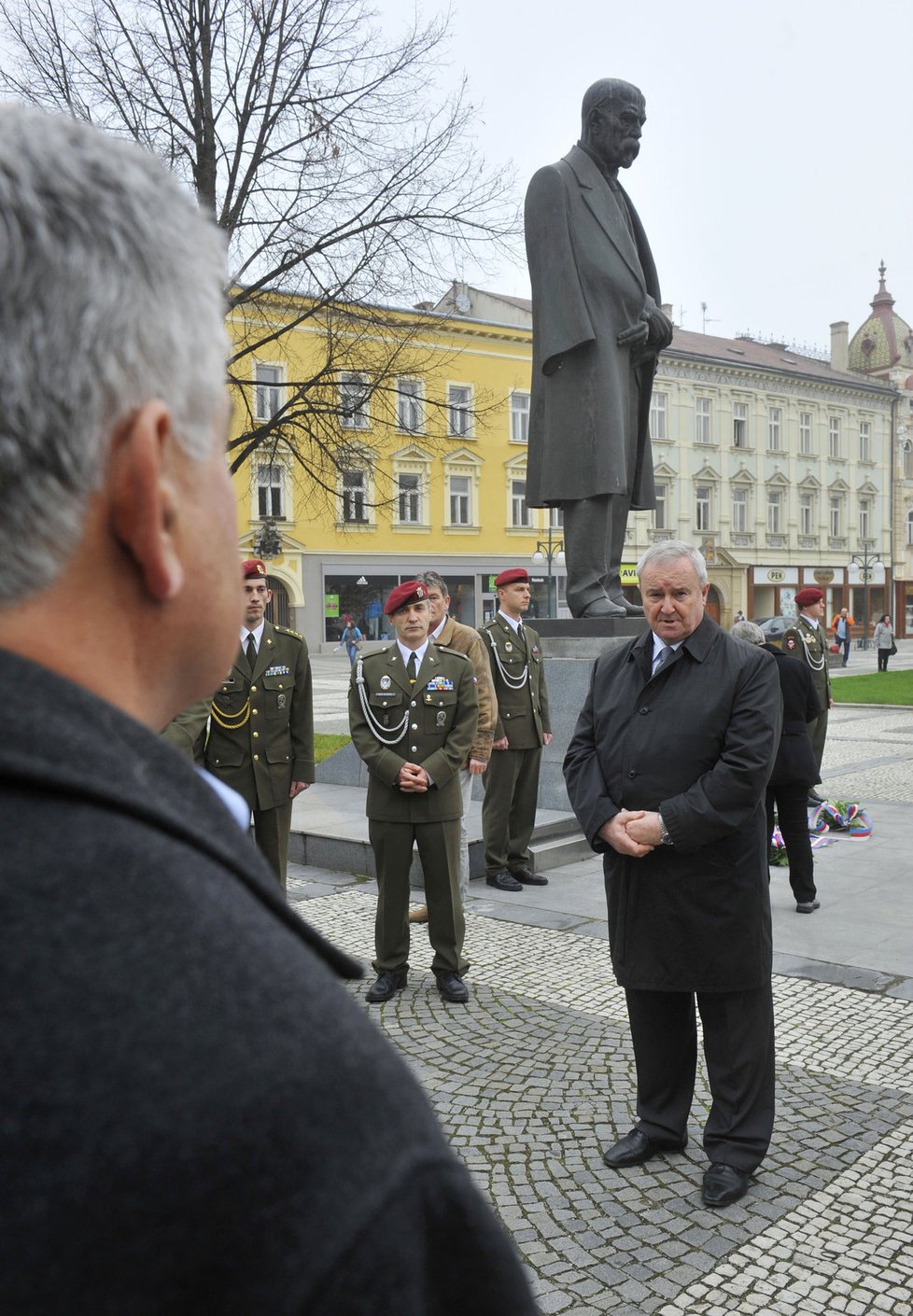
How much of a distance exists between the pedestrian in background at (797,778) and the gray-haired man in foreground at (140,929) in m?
6.55

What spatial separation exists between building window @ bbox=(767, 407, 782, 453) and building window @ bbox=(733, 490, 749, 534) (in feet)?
9.65

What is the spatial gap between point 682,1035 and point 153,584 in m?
3.55

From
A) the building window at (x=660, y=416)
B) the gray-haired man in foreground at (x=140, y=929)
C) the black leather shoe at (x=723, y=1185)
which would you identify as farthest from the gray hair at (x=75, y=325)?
the building window at (x=660, y=416)

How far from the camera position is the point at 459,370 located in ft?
140

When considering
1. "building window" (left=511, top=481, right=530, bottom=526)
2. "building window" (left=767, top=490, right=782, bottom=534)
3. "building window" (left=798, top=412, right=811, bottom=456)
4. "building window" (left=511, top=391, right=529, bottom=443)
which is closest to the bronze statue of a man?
"building window" (left=511, top=481, right=530, bottom=526)

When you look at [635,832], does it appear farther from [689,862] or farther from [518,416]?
[518,416]

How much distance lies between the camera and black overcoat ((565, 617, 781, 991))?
3.69 m

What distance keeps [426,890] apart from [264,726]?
4.60 ft

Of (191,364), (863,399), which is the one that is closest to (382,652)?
(191,364)

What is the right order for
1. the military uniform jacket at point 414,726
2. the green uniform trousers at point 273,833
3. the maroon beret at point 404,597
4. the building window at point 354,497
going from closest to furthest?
the military uniform jacket at point 414,726 < the maroon beret at point 404,597 < the green uniform trousers at point 273,833 < the building window at point 354,497

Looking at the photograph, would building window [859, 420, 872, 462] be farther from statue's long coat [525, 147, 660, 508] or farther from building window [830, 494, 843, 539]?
statue's long coat [525, 147, 660, 508]

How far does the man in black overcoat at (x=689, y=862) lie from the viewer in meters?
3.68

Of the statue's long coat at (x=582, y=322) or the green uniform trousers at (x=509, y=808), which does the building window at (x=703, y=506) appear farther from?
the green uniform trousers at (x=509, y=808)

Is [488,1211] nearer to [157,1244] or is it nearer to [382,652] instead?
[157,1244]
